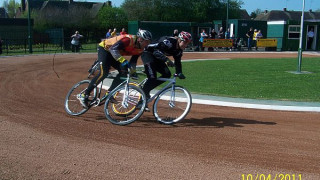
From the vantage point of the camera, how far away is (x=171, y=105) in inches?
283

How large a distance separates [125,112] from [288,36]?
101 ft

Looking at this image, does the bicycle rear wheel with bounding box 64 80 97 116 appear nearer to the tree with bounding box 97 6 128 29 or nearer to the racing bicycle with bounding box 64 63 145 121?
the racing bicycle with bounding box 64 63 145 121

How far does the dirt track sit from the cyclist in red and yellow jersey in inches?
30.9

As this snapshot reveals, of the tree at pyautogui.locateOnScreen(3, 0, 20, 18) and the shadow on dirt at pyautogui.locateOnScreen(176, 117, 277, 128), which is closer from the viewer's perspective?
the shadow on dirt at pyautogui.locateOnScreen(176, 117, 277, 128)

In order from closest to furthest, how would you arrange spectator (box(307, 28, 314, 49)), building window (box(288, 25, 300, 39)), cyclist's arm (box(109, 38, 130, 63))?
cyclist's arm (box(109, 38, 130, 63)), spectator (box(307, 28, 314, 49)), building window (box(288, 25, 300, 39))

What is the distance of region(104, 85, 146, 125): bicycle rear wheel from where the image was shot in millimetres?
6957

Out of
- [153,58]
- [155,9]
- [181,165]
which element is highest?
[155,9]

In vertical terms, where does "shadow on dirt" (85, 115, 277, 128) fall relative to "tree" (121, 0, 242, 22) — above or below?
below

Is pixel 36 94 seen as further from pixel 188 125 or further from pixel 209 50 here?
pixel 209 50

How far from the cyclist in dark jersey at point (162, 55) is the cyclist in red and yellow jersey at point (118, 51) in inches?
8.7

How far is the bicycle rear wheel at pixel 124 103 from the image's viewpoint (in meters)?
6.96

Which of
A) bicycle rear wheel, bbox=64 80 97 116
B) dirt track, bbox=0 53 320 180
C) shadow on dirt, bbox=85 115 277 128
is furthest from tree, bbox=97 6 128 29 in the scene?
shadow on dirt, bbox=85 115 277 128

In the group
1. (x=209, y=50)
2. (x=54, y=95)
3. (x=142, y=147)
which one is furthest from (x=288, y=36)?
(x=142, y=147)

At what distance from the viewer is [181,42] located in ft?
23.2
